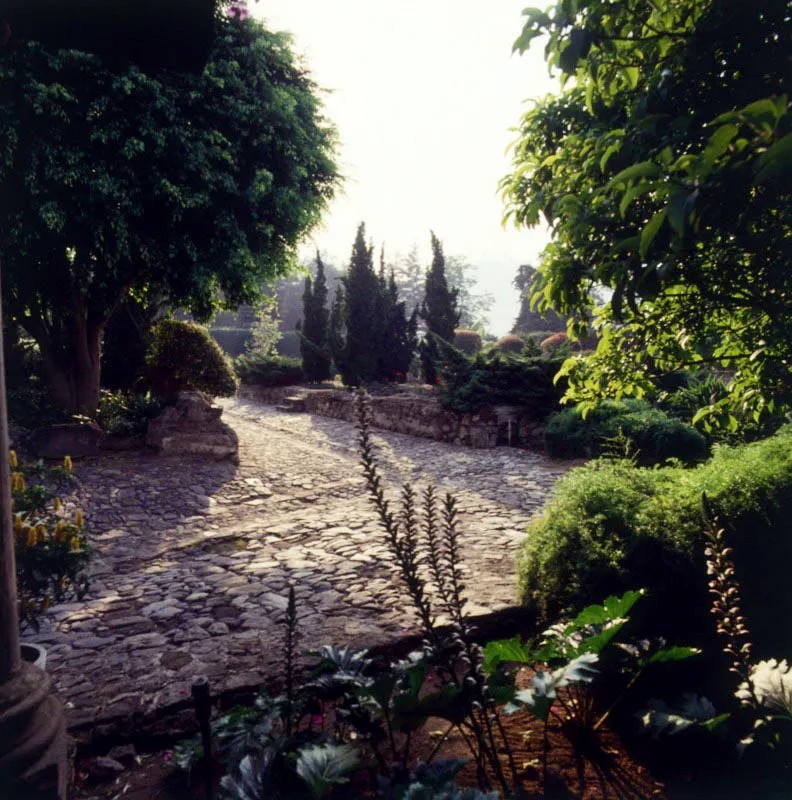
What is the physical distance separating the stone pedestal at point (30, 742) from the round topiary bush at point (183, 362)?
37.1ft

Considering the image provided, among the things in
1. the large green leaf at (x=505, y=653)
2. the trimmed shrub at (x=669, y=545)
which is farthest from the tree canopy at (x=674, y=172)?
the large green leaf at (x=505, y=653)

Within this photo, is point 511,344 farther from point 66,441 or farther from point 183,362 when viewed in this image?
point 66,441

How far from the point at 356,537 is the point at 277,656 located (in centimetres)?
258

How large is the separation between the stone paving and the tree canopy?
2.54 m

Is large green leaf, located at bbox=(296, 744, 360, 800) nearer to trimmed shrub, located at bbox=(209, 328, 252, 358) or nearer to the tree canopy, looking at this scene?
the tree canopy

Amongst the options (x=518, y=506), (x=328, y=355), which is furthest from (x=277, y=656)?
(x=328, y=355)

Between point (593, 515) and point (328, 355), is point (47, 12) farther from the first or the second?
point (328, 355)

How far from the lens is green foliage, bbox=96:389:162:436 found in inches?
406

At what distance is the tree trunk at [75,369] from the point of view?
11.2 metres

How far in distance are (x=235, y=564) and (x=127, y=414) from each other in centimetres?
684

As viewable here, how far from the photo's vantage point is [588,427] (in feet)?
32.3

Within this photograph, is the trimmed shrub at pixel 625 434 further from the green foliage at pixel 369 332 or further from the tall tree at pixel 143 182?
the green foliage at pixel 369 332

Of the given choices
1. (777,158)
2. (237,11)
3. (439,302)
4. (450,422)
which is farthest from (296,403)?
(777,158)

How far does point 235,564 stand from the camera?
5.44 meters
